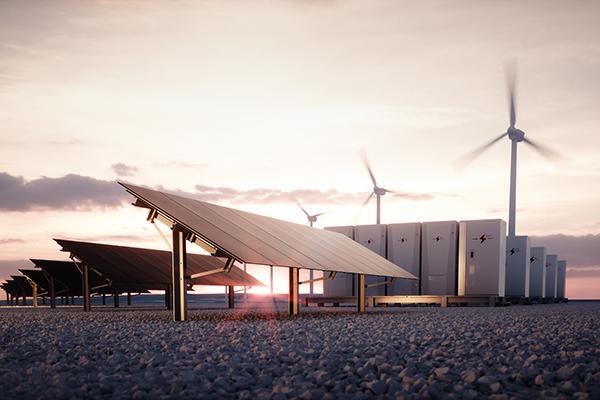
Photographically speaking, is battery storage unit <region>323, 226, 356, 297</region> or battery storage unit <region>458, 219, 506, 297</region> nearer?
battery storage unit <region>458, 219, 506, 297</region>

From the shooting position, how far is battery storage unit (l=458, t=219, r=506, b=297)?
33.9m

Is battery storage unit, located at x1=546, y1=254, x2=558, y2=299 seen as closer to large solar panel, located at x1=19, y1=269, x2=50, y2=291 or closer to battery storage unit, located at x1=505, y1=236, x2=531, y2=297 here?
battery storage unit, located at x1=505, y1=236, x2=531, y2=297

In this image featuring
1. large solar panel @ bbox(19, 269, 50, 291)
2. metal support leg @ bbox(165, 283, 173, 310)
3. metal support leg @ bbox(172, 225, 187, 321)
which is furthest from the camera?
large solar panel @ bbox(19, 269, 50, 291)

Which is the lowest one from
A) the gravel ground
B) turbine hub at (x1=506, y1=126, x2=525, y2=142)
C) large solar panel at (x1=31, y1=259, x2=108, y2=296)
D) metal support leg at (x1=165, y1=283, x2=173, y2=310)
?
the gravel ground

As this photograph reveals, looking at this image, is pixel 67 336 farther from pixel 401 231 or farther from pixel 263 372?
pixel 401 231

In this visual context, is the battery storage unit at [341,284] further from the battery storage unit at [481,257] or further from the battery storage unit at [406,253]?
the battery storage unit at [481,257]

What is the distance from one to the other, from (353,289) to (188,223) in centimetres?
2441

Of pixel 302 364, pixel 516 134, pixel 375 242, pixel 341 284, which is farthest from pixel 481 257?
pixel 302 364

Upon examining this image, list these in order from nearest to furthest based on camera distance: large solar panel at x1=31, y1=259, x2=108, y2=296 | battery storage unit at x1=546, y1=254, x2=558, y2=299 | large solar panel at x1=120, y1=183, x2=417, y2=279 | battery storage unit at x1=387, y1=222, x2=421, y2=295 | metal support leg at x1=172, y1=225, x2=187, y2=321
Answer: large solar panel at x1=120, y1=183, x2=417, y2=279 → metal support leg at x1=172, y1=225, x2=187, y2=321 → battery storage unit at x1=387, y1=222, x2=421, y2=295 → large solar panel at x1=31, y1=259, x2=108, y2=296 → battery storage unit at x1=546, y1=254, x2=558, y2=299

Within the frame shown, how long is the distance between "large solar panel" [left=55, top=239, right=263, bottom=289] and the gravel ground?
568 inches

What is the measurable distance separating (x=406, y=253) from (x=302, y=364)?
29.1 m

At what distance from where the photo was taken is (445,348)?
10375 millimetres

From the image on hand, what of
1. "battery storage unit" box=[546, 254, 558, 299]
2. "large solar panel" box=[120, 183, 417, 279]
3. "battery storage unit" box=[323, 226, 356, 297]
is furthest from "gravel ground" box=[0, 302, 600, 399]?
"battery storage unit" box=[546, 254, 558, 299]

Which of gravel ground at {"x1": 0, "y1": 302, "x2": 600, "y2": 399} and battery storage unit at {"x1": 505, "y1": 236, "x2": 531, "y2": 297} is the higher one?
battery storage unit at {"x1": 505, "y1": 236, "x2": 531, "y2": 297}
